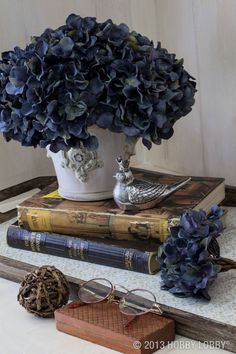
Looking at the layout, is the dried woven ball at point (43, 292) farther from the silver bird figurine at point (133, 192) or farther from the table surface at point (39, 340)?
the silver bird figurine at point (133, 192)

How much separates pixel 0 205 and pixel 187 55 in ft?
1.38

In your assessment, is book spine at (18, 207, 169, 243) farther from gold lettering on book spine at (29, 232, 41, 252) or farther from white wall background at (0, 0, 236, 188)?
white wall background at (0, 0, 236, 188)

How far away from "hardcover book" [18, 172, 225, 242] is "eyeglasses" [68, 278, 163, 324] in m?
0.10

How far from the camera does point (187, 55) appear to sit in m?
1.10

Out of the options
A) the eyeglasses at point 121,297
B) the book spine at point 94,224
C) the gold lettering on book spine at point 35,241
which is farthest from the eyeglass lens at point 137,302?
the gold lettering on book spine at point 35,241

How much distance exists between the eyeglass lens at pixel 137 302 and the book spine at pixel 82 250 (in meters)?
0.07

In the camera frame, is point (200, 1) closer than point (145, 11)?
Yes

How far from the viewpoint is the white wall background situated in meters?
1.05

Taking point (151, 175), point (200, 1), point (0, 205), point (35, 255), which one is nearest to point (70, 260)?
point (35, 255)

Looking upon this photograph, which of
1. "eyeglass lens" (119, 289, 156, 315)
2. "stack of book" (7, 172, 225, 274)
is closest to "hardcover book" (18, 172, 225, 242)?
"stack of book" (7, 172, 225, 274)

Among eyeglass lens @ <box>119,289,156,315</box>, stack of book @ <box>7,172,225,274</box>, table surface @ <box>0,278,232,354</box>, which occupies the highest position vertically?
stack of book @ <box>7,172,225,274</box>

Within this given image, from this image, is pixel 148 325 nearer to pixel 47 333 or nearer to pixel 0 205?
pixel 47 333

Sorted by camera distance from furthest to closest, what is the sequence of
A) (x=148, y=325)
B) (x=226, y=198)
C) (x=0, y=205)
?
(x=0, y=205) → (x=226, y=198) → (x=148, y=325)

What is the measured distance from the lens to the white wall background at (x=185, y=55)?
1.05m
